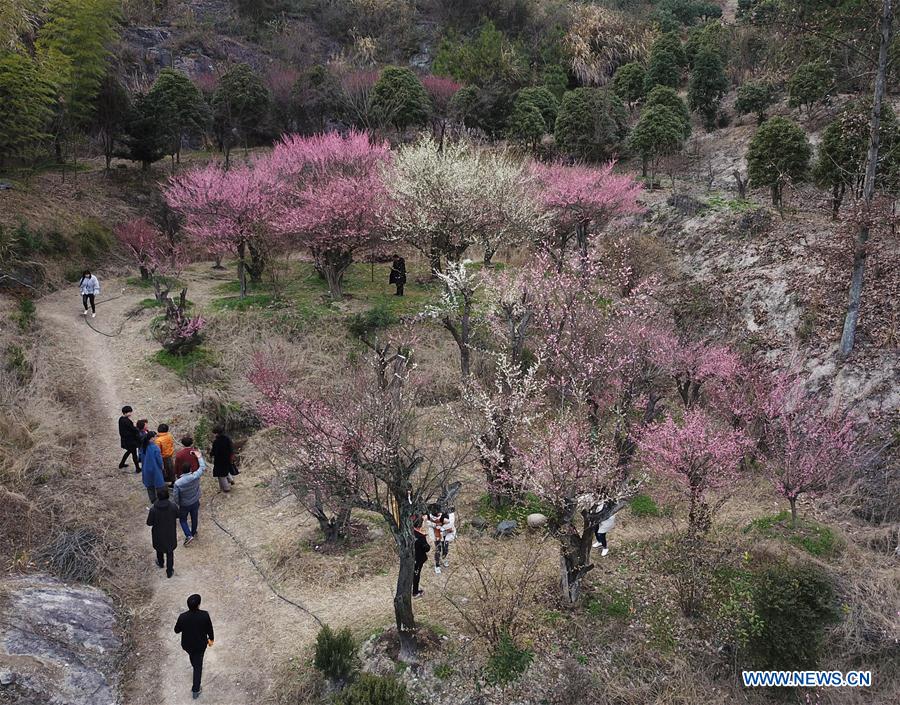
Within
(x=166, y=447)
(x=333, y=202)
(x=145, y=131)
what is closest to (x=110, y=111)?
(x=145, y=131)

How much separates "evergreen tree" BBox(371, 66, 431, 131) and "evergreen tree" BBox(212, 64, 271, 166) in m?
6.67

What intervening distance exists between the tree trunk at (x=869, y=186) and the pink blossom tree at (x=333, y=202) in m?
12.5

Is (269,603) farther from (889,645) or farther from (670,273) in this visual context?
(670,273)

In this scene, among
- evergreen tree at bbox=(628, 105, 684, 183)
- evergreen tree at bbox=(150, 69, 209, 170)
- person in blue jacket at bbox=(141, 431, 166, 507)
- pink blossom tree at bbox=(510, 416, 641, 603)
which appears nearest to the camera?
pink blossom tree at bbox=(510, 416, 641, 603)

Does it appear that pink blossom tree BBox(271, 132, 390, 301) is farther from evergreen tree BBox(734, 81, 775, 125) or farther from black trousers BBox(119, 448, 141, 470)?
evergreen tree BBox(734, 81, 775, 125)

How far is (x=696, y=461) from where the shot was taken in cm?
985

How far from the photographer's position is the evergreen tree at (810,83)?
23312mm

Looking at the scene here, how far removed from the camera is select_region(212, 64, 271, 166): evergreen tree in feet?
103

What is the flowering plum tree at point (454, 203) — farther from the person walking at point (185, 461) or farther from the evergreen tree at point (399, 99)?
the person walking at point (185, 461)

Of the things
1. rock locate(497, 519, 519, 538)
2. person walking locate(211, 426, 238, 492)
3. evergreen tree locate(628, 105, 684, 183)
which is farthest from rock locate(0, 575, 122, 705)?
evergreen tree locate(628, 105, 684, 183)

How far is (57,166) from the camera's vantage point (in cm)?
2545

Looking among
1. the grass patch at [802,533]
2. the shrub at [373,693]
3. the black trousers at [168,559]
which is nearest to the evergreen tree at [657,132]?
the grass patch at [802,533]

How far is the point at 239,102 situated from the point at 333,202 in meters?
17.3

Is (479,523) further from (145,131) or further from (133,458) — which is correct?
(145,131)
